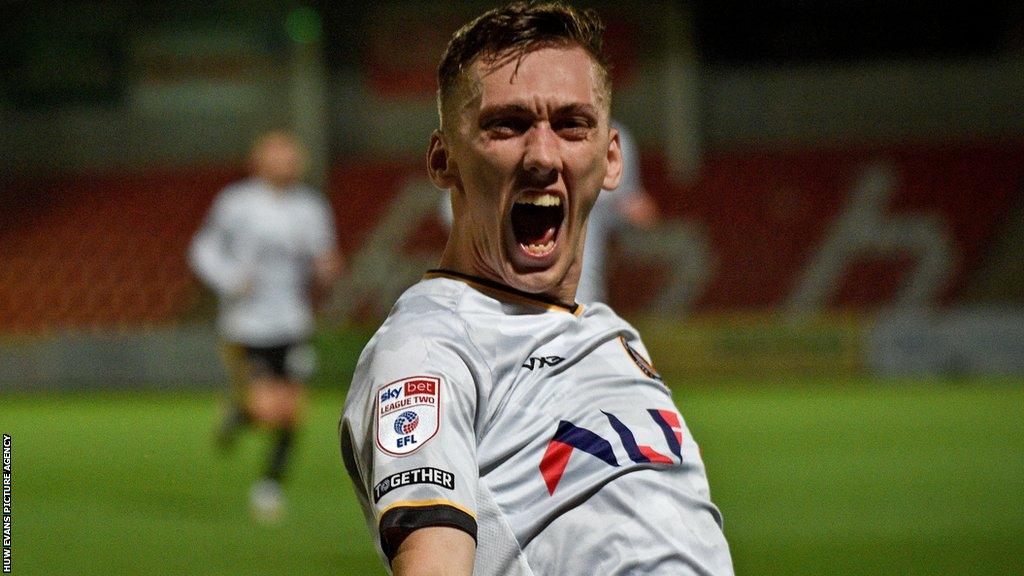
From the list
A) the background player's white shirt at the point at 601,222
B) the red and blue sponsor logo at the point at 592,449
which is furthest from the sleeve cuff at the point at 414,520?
the background player's white shirt at the point at 601,222

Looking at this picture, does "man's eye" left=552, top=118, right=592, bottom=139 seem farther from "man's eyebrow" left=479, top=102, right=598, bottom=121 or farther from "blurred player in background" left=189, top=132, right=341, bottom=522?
"blurred player in background" left=189, top=132, right=341, bottom=522

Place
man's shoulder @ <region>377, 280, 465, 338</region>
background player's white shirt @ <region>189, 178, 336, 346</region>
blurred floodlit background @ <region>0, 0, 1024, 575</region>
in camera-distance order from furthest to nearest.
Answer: blurred floodlit background @ <region>0, 0, 1024, 575</region> → background player's white shirt @ <region>189, 178, 336, 346</region> → man's shoulder @ <region>377, 280, 465, 338</region>

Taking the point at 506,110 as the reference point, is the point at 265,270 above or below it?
below

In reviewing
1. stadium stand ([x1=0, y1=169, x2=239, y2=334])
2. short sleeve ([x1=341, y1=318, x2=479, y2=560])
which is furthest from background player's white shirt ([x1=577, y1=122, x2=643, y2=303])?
stadium stand ([x1=0, y1=169, x2=239, y2=334])

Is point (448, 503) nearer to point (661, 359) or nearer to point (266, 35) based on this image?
point (661, 359)

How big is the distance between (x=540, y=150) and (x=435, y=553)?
665 millimetres

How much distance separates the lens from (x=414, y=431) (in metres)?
1.84

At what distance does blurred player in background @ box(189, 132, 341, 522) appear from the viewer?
353 inches

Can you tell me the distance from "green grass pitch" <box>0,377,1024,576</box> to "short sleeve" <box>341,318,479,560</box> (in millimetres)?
4461

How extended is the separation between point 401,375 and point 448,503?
7.9 inches

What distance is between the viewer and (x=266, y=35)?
22562mm

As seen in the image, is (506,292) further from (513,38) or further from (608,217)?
(608,217)

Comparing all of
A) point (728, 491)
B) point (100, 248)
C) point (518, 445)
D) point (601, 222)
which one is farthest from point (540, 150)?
point (100, 248)

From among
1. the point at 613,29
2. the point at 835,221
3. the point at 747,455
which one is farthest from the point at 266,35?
the point at 747,455
